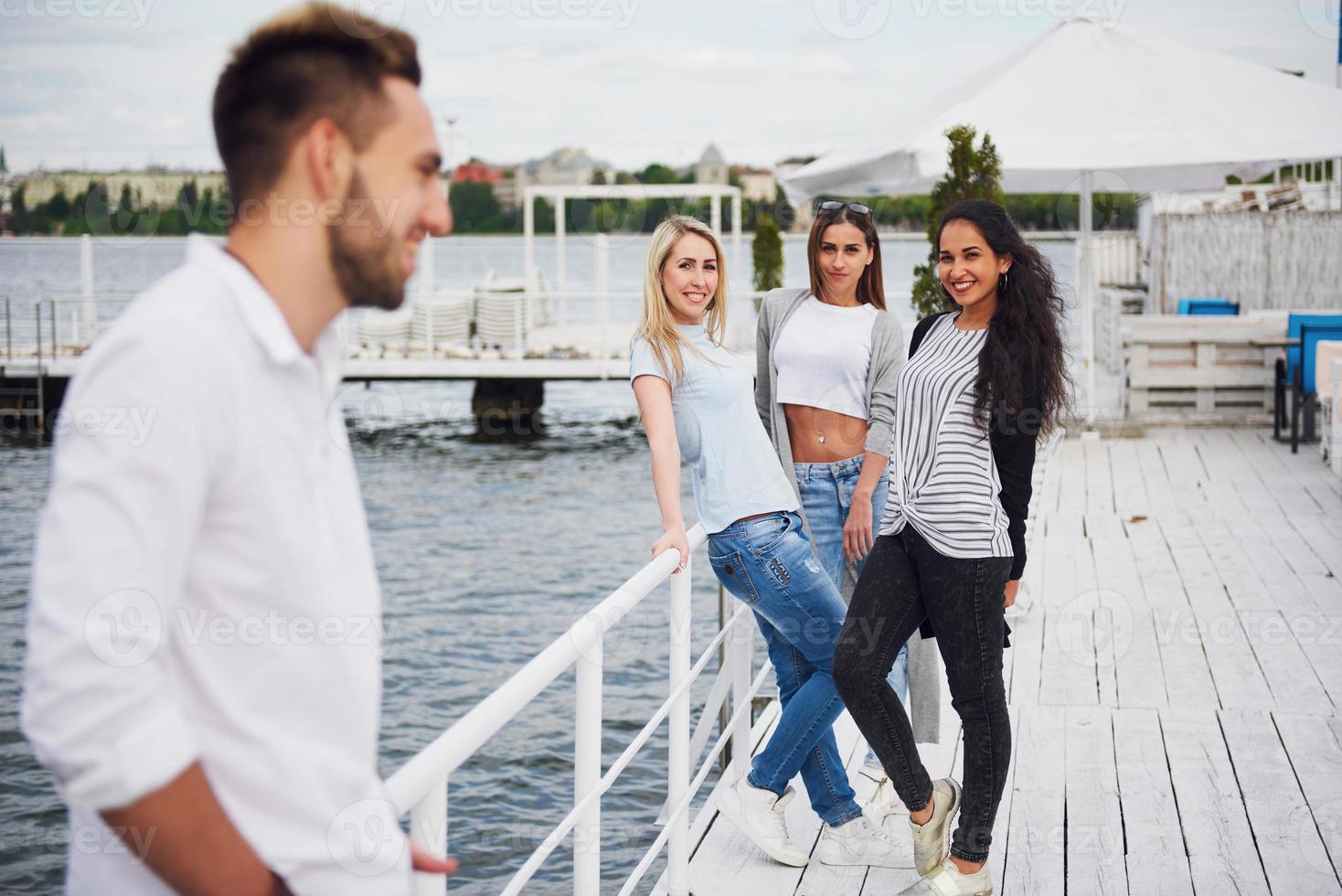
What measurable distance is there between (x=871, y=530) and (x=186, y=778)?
8.74ft

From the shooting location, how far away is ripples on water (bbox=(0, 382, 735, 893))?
630 centimetres

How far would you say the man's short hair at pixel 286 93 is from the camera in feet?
3.67

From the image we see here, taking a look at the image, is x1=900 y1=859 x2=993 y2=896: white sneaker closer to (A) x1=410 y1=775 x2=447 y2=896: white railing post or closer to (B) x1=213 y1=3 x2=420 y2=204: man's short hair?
(A) x1=410 y1=775 x2=447 y2=896: white railing post

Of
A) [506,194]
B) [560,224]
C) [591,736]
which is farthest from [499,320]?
[591,736]

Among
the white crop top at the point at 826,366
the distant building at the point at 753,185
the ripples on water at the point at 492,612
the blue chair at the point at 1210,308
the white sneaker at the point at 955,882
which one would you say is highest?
the distant building at the point at 753,185

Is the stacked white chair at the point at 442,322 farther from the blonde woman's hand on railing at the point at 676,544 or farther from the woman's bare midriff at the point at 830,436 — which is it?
the blonde woman's hand on railing at the point at 676,544

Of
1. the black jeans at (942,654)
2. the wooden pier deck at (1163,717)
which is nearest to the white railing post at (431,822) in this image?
the black jeans at (942,654)

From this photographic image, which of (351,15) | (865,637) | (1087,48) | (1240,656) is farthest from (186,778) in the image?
(1087,48)

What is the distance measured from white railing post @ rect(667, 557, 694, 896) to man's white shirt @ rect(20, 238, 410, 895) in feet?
5.81

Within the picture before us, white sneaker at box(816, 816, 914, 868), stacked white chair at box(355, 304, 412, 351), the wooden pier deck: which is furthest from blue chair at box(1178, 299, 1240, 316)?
white sneaker at box(816, 816, 914, 868)

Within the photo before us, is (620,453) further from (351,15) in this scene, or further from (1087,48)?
(351,15)

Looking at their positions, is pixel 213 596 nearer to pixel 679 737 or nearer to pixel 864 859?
pixel 679 737

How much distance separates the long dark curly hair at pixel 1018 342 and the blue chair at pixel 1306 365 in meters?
7.55

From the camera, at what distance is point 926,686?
3.68 m
